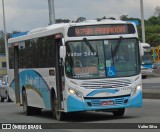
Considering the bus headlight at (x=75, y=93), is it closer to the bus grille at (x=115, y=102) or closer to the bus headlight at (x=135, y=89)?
the bus grille at (x=115, y=102)

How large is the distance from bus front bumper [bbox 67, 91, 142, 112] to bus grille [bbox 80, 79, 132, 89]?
39cm

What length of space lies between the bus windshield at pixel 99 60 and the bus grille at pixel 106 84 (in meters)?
0.16

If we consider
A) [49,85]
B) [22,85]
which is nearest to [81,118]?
[49,85]

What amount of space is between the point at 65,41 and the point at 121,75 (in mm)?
1949

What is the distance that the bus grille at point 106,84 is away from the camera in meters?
17.2

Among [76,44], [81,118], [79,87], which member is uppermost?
[76,44]

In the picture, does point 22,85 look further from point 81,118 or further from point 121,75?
point 121,75

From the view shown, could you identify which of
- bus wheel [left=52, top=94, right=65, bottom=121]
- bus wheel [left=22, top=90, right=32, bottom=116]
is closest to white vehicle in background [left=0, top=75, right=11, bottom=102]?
bus wheel [left=22, top=90, right=32, bottom=116]

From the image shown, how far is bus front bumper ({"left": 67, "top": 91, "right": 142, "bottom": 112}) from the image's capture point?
1712 centimetres

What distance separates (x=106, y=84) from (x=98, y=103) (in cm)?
61

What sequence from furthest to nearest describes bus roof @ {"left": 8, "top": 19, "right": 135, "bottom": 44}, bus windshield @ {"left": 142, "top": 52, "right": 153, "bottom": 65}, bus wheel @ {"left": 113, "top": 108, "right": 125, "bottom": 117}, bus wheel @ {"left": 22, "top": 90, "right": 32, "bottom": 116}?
bus windshield @ {"left": 142, "top": 52, "right": 153, "bottom": 65} < bus wheel @ {"left": 22, "top": 90, "right": 32, "bottom": 116} < bus wheel @ {"left": 113, "top": 108, "right": 125, "bottom": 117} < bus roof @ {"left": 8, "top": 19, "right": 135, "bottom": 44}

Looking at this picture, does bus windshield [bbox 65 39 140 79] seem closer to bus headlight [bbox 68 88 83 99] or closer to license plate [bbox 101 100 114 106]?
bus headlight [bbox 68 88 83 99]

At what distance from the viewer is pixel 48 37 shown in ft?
62.8

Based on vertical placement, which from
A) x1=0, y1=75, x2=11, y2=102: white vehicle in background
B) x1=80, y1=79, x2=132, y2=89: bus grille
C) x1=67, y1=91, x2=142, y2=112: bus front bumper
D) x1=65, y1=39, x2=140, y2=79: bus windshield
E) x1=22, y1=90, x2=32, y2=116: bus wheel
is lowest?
x1=0, y1=75, x2=11, y2=102: white vehicle in background
